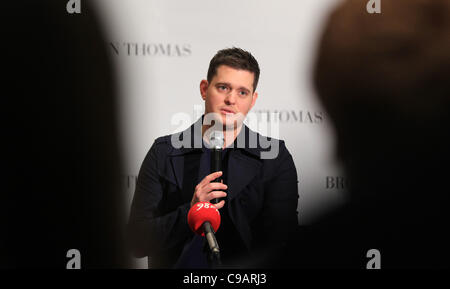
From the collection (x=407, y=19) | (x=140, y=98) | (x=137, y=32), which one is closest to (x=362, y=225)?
(x=407, y=19)

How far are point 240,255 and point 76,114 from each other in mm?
875

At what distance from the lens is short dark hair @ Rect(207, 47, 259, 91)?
2.23m

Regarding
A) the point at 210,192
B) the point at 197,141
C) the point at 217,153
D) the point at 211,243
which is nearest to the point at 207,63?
the point at 197,141

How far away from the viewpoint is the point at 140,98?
224 cm

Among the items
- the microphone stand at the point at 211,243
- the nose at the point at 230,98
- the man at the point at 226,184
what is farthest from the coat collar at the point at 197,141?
the microphone stand at the point at 211,243

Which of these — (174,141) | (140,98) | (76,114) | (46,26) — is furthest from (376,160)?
(46,26)

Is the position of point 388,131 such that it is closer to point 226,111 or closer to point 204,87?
point 226,111

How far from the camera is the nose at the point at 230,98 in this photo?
221 centimetres

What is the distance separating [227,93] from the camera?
2.21 meters

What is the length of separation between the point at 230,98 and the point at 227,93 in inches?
0.9

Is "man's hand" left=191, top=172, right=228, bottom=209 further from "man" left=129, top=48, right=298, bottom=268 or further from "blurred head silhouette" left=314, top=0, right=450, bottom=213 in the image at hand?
"blurred head silhouette" left=314, top=0, right=450, bottom=213
